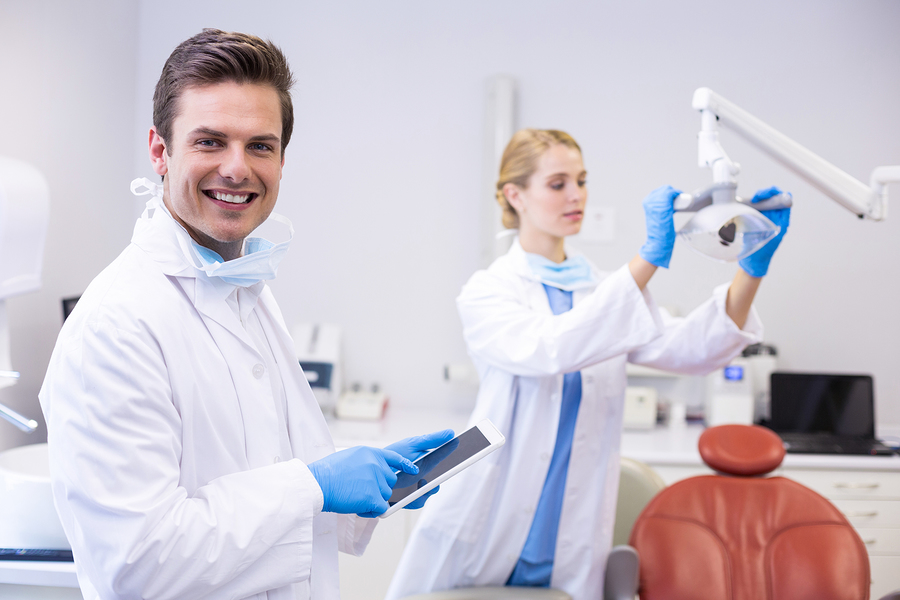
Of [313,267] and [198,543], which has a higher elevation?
[313,267]

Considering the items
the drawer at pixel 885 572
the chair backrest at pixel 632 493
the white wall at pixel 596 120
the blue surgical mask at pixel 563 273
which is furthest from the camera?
the white wall at pixel 596 120

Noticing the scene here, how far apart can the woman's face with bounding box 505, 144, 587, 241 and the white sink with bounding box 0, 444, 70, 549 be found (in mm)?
1217

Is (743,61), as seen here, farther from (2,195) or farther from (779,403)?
(2,195)

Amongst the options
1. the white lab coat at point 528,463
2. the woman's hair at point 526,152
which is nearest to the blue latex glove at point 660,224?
the white lab coat at point 528,463

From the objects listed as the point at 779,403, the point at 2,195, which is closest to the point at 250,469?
→ the point at 2,195

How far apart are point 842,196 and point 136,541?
1.24 metres

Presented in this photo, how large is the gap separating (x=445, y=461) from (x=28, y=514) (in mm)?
883

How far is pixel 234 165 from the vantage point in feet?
2.96

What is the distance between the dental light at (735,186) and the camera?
1223 millimetres

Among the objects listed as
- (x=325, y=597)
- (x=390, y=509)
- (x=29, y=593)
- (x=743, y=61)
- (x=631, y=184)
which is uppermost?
(x=743, y=61)

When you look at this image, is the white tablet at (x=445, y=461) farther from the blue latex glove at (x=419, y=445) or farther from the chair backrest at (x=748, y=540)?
the chair backrest at (x=748, y=540)

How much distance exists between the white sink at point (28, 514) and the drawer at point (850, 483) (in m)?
2.17

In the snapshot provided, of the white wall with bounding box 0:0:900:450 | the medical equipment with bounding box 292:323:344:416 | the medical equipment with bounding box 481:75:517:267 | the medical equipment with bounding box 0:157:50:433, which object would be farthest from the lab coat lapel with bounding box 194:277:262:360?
the white wall with bounding box 0:0:900:450

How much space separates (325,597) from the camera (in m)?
0.98
